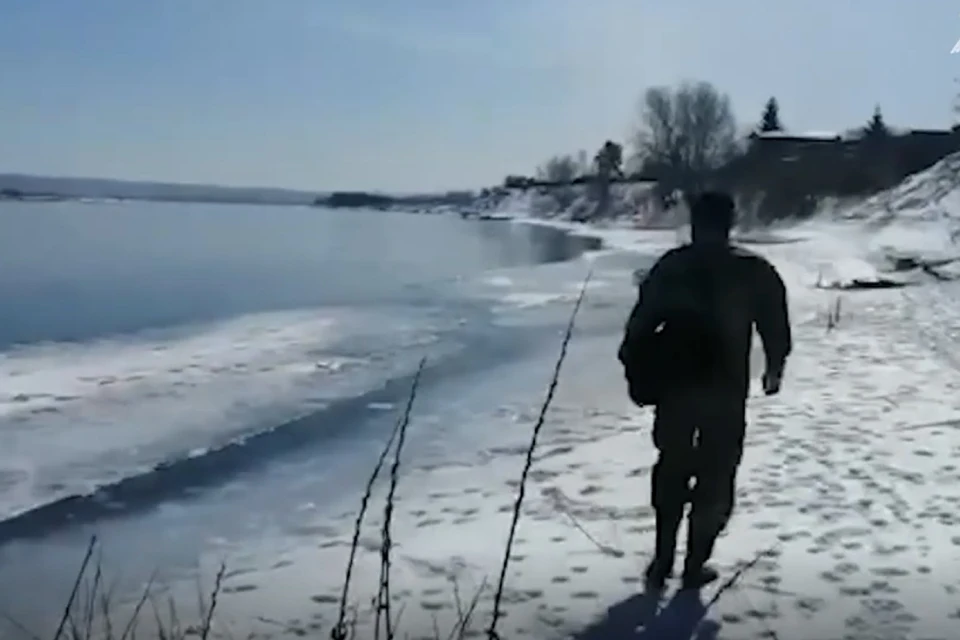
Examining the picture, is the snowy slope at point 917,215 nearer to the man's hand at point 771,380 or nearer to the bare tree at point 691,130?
the bare tree at point 691,130

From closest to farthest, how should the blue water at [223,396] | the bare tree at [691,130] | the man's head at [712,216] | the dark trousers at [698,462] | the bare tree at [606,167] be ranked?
the man's head at [712,216]
the dark trousers at [698,462]
the blue water at [223,396]
the bare tree at [691,130]
the bare tree at [606,167]

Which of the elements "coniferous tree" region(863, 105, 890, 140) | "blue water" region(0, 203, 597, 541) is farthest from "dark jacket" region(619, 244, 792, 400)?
"coniferous tree" region(863, 105, 890, 140)

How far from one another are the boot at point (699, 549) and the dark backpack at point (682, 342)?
640 millimetres

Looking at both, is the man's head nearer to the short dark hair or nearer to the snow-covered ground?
the short dark hair

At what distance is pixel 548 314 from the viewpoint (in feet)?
66.9

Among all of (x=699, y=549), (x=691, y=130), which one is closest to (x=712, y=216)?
(x=699, y=549)

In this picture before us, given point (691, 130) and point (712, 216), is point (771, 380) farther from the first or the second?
point (691, 130)

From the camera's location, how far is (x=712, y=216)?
4402 mm

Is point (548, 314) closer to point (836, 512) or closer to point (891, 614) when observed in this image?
point (836, 512)

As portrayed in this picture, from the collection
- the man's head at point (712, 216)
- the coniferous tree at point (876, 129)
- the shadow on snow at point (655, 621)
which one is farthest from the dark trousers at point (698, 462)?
the coniferous tree at point (876, 129)

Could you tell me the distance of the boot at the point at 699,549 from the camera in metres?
4.73

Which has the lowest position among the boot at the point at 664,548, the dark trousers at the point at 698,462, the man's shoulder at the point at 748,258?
the boot at the point at 664,548

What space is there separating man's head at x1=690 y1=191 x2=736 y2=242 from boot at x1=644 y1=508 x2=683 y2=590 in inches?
48.7

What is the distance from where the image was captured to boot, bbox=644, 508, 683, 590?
15.7 feet
